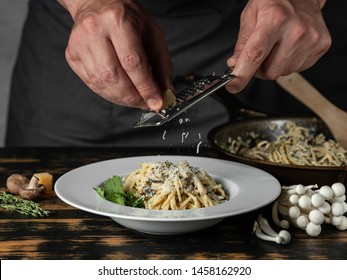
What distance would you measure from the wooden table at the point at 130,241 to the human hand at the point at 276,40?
0.40 m

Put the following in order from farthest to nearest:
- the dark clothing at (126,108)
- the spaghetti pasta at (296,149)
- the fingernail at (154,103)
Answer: the dark clothing at (126,108), the spaghetti pasta at (296,149), the fingernail at (154,103)

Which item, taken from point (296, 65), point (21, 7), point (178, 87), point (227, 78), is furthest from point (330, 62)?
point (21, 7)

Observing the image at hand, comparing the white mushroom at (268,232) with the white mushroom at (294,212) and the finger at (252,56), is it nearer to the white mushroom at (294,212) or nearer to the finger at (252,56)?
the white mushroom at (294,212)

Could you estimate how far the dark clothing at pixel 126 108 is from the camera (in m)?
2.72

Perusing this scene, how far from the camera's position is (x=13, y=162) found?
2.25 m

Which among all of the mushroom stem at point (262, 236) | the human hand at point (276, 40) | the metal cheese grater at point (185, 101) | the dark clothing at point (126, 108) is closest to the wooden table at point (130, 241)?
the mushroom stem at point (262, 236)

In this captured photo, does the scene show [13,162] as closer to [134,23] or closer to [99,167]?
[99,167]

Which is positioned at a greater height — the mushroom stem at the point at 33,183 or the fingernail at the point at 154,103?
the fingernail at the point at 154,103

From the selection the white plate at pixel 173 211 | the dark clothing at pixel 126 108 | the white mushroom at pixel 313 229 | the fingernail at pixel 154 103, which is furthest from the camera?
the dark clothing at pixel 126 108

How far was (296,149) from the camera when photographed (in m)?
2.15

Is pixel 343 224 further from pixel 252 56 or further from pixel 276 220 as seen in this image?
pixel 252 56

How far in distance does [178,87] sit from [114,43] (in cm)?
113

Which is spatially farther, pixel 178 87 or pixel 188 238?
pixel 178 87

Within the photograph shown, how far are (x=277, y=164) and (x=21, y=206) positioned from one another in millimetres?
685
